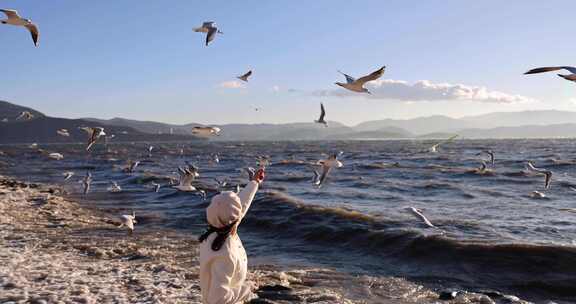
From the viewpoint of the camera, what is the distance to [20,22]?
38.2 feet

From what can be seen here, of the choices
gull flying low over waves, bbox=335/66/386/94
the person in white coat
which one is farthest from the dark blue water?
the person in white coat

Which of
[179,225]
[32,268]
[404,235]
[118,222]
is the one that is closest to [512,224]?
[404,235]

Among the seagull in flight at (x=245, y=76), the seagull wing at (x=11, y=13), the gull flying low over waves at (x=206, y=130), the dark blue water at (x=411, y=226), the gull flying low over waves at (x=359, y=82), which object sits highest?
the seagull wing at (x=11, y=13)

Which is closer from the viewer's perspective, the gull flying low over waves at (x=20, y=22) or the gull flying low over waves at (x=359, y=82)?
the gull flying low over waves at (x=359, y=82)

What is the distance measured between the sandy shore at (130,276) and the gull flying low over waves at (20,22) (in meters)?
4.40

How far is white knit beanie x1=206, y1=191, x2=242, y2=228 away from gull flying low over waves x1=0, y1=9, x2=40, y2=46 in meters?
9.19

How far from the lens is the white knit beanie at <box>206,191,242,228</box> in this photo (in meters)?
4.31

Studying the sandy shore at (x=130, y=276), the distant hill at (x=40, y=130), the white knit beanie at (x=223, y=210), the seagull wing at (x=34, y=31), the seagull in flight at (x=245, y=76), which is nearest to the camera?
the white knit beanie at (x=223, y=210)

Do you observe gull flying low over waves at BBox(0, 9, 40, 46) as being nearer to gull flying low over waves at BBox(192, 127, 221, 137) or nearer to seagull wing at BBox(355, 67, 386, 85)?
gull flying low over waves at BBox(192, 127, 221, 137)

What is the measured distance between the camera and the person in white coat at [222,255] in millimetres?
4312

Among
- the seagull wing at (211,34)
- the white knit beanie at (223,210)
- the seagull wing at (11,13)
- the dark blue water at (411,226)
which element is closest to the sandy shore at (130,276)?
the dark blue water at (411,226)

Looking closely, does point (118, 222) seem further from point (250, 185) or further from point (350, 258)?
point (250, 185)

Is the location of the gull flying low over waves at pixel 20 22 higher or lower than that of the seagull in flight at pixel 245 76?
higher

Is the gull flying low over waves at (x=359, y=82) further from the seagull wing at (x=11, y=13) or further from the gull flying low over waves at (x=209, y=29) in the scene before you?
the seagull wing at (x=11, y=13)
